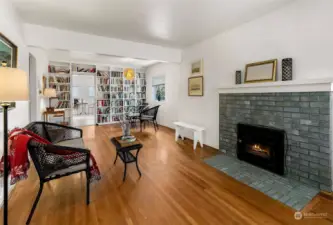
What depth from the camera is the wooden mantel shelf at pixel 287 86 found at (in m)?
2.22

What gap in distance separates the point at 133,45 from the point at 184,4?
2.05m

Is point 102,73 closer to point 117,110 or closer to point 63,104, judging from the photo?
point 117,110

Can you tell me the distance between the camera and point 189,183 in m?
2.51

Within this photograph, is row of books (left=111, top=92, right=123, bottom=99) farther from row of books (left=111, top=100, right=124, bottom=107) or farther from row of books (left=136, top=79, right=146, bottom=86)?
row of books (left=136, top=79, right=146, bottom=86)

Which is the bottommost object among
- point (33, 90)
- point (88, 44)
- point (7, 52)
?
point (33, 90)

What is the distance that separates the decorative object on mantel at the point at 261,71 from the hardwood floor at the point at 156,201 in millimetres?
1731

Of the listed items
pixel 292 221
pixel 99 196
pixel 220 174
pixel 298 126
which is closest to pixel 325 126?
pixel 298 126

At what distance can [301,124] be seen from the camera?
2.50m

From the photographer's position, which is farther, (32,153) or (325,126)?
(325,126)

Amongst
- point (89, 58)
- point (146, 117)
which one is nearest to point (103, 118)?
point (146, 117)

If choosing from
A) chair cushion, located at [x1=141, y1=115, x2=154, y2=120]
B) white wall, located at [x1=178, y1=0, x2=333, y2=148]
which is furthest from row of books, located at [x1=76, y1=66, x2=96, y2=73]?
white wall, located at [x1=178, y1=0, x2=333, y2=148]

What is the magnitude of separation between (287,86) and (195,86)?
2.28 meters

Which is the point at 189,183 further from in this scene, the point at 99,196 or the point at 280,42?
the point at 280,42

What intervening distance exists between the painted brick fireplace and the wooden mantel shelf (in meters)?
0.06
